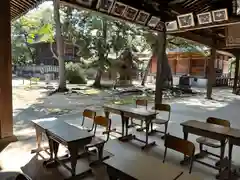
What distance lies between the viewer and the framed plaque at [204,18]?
5601 mm

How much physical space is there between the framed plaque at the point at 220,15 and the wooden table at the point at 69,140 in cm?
454

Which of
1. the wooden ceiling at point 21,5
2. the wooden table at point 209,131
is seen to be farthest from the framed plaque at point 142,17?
the wooden table at point 209,131

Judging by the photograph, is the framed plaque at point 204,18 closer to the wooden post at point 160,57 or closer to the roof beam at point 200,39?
the wooden post at point 160,57

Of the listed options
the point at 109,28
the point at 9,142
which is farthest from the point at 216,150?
the point at 109,28

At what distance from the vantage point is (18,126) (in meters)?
5.65

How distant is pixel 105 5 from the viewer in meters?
5.07

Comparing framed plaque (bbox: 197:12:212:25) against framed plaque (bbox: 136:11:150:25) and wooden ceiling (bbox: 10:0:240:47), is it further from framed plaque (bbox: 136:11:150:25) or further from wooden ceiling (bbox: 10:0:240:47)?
framed plaque (bbox: 136:11:150:25)

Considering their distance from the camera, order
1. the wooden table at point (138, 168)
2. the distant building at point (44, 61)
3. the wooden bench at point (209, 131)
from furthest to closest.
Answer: the distant building at point (44, 61)
the wooden bench at point (209, 131)
the wooden table at point (138, 168)

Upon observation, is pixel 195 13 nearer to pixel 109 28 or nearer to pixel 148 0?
pixel 148 0

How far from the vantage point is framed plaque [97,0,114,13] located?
4996 millimetres

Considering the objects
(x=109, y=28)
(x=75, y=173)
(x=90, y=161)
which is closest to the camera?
(x=75, y=173)

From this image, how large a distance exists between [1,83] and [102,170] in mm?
2601


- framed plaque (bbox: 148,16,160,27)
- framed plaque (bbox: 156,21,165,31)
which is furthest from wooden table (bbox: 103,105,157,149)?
framed plaque (bbox: 156,21,165,31)

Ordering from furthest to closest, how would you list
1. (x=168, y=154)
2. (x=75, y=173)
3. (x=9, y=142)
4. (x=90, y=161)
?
(x=9, y=142)
(x=168, y=154)
(x=90, y=161)
(x=75, y=173)
